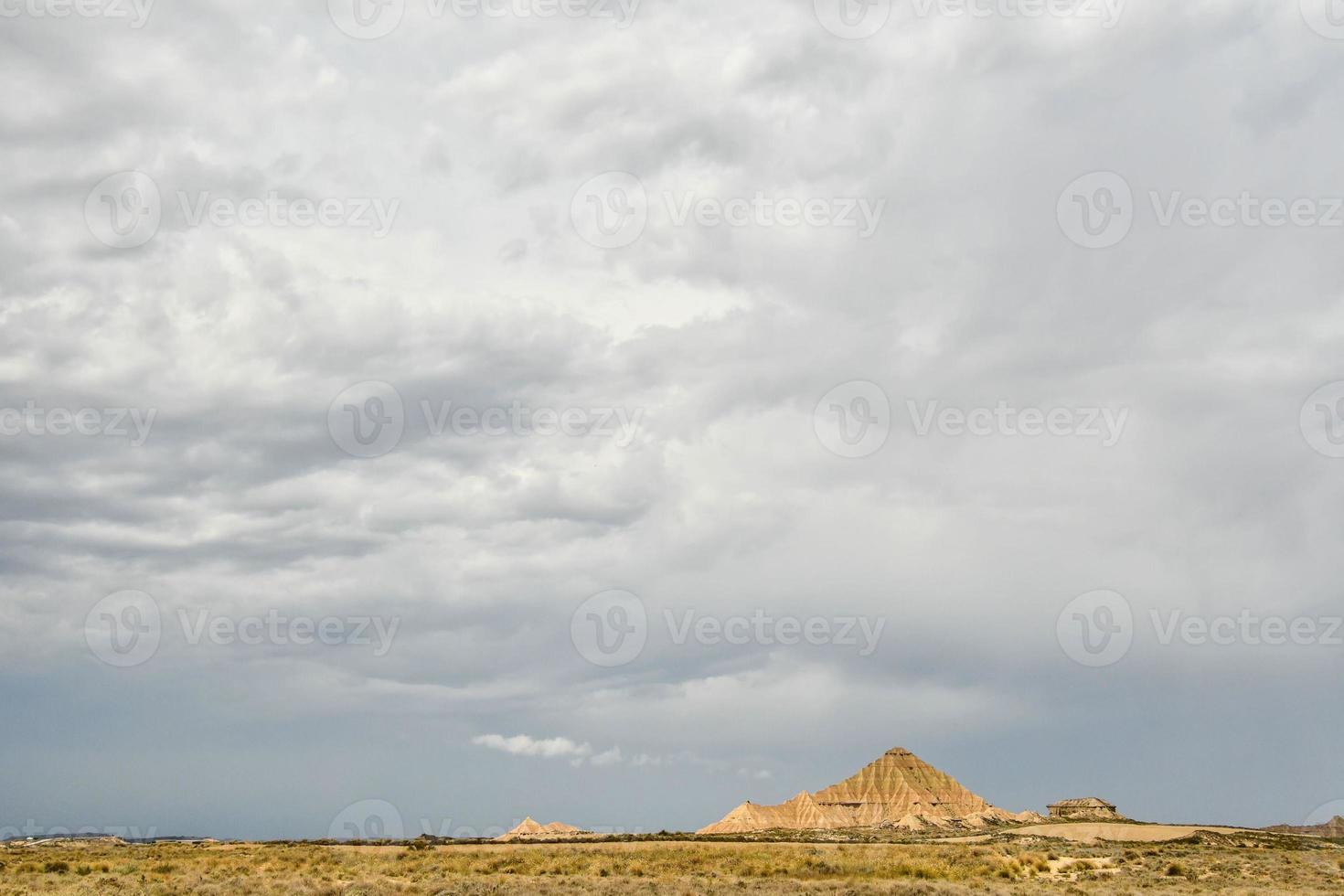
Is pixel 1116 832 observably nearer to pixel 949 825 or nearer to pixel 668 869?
pixel 668 869

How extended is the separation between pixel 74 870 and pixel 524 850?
23383mm

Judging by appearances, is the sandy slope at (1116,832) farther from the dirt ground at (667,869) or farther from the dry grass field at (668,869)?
the dry grass field at (668,869)

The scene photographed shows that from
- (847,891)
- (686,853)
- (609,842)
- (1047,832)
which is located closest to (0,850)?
(609,842)

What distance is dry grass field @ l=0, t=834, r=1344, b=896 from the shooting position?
46.7 meters

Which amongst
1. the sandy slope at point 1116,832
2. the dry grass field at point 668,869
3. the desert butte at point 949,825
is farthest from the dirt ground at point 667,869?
the desert butte at point 949,825

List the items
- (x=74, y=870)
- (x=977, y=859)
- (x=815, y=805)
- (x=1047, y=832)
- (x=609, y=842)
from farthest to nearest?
(x=815, y=805) < (x=1047, y=832) < (x=609, y=842) < (x=977, y=859) < (x=74, y=870)

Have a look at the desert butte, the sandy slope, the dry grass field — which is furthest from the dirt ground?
the desert butte

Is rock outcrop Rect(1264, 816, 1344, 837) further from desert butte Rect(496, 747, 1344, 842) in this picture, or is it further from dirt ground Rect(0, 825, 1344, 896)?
dirt ground Rect(0, 825, 1344, 896)

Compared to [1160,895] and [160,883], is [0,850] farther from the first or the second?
[1160,895]

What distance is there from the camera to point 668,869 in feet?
181

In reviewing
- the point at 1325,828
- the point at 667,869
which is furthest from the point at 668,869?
the point at 1325,828

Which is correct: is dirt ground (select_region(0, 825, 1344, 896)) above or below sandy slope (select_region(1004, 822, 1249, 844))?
below

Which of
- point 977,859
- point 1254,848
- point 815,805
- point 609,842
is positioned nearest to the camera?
point 977,859

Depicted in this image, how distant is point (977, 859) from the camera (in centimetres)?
5984
